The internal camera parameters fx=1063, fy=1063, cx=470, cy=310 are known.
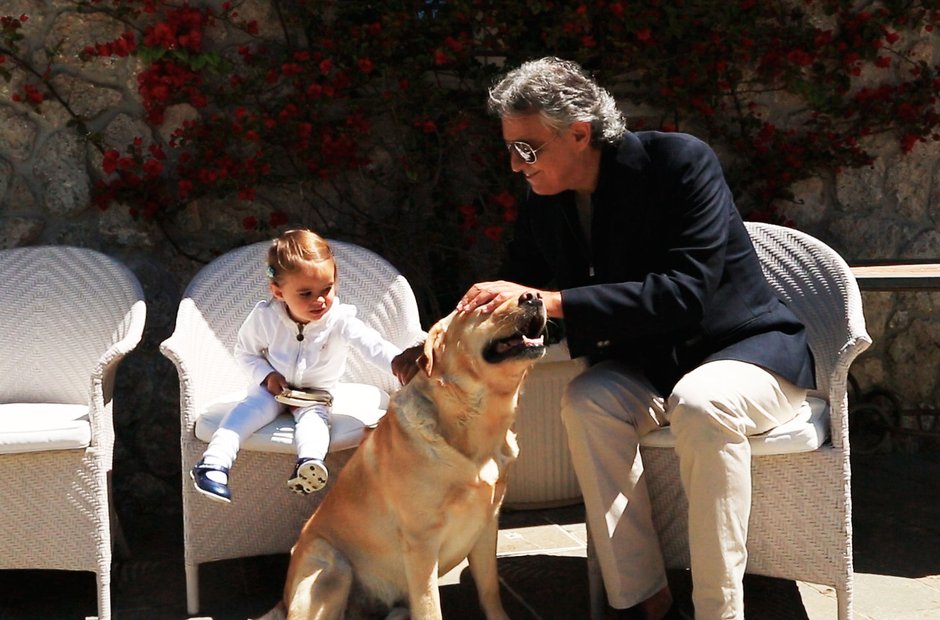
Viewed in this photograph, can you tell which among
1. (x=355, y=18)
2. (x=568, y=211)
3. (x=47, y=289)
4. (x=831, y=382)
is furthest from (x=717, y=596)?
→ (x=355, y=18)

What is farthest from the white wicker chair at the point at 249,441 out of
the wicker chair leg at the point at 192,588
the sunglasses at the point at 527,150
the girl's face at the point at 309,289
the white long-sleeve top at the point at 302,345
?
the sunglasses at the point at 527,150

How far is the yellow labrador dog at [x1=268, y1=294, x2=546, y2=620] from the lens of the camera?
276 cm

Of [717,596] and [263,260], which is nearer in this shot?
[717,596]

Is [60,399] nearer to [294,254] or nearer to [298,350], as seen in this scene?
[298,350]

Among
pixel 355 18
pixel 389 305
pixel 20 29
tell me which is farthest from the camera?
pixel 355 18

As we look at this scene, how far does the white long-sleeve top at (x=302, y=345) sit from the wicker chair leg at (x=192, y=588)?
630 mm

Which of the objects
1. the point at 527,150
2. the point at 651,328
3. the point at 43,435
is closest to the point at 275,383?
the point at 43,435

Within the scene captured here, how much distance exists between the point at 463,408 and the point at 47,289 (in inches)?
77.4

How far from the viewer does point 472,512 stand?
9.53ft

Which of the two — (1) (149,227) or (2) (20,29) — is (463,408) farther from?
(2) (20,29)

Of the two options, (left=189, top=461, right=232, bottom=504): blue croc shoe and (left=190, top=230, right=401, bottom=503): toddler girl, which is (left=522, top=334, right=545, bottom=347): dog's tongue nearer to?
(left=190, top=230, right=401, bottom=503): toddler girl

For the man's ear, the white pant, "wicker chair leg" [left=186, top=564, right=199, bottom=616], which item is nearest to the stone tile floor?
"wicker chair leg" [left=186, top=564, right=199, bottom=616]

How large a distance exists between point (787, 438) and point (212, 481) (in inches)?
65.2

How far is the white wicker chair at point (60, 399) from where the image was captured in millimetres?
3246
